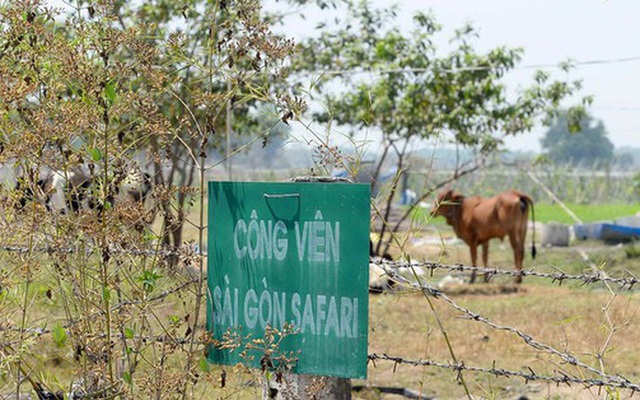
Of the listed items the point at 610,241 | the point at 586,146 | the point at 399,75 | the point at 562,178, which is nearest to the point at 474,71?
the point at 399,75

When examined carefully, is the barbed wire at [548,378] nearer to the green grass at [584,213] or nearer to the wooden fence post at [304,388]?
the wooden fence post at [304,388]

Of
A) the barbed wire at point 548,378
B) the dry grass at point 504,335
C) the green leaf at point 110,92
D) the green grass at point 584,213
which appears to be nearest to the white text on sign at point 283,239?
the barbed wire at point 548,378

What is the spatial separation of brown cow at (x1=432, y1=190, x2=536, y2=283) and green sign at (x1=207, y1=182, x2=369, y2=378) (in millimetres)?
13350

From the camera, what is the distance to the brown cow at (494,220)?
1712 cm

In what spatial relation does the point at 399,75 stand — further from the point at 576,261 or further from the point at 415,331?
the point at 415,331

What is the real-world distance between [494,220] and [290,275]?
1396 cm

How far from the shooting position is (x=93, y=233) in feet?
11.8

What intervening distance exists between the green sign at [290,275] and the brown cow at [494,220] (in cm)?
1335

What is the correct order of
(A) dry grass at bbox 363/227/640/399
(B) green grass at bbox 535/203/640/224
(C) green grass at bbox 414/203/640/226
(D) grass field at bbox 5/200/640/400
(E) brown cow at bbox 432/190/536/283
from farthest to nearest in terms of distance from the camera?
(B) green grass at bbox 535/203/640/224, (C) green grass at bbox 414/203/640/226, (E) brown cow at bbox 432/190/536/283, (A) dry grass at bbox 363/227/640/399, (D) grass field at bbox 5/200/640/400

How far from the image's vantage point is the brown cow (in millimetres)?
17125

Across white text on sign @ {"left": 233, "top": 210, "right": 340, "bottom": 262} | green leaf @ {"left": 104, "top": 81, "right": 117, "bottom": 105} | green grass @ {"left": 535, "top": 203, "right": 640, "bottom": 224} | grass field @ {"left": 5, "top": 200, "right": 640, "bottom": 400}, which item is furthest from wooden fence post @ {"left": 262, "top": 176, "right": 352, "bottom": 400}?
green grass @ {"left": 535, "top": 203, "right": 640, "bottom": 224}

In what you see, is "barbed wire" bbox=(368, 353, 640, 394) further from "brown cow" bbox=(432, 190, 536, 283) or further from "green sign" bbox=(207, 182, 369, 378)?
"brown cow" bbox=(432, 190, 536, 283)

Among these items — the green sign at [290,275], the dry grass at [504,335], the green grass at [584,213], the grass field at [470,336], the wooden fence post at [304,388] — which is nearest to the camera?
the green sign at [290,275]

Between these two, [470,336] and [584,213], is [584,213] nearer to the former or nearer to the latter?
[584,213]
